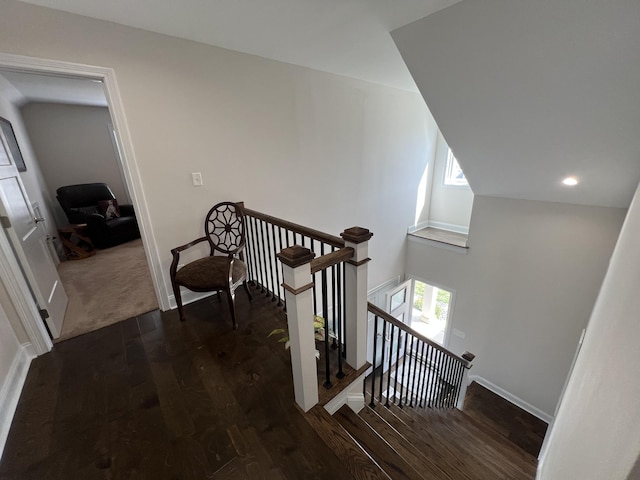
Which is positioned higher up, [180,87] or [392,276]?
[180,87]

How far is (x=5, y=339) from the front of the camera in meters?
1.60

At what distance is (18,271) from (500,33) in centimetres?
365

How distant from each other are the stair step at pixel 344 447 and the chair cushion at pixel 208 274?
1.10 m

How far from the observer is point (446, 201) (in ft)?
17.6

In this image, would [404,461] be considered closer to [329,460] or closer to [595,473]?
[329,460]

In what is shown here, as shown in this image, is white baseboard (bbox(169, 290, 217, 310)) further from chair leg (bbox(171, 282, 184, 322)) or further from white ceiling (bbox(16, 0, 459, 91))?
white ceiling (bbox(16, 0, 459, 91))

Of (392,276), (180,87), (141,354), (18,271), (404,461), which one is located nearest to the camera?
(404,461)

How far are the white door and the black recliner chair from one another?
2.05 metres

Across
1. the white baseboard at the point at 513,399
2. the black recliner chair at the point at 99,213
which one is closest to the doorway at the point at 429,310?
the white baseboard at the point at 513,399

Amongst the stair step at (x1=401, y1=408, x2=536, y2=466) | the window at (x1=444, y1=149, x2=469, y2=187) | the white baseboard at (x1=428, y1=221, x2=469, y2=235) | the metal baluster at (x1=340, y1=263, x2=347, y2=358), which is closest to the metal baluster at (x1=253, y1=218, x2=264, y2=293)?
the metal baluster at (x1=340, y1=263, x2=347, y2=358)

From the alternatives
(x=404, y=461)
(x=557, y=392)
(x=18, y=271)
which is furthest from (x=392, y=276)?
(x=18, y=271)

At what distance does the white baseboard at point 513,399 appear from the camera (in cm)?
378

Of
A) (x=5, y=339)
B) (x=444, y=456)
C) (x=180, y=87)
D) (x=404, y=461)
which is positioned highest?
(x=180, y=87)

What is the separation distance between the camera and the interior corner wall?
1723 millimetres
